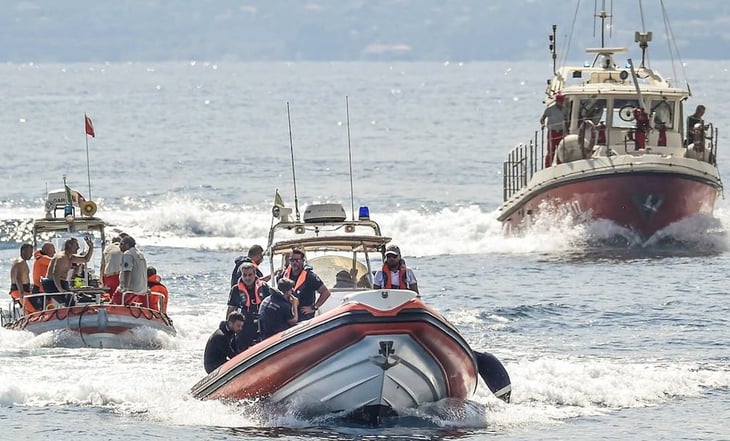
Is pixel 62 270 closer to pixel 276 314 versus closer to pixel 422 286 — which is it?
pixel 276 314

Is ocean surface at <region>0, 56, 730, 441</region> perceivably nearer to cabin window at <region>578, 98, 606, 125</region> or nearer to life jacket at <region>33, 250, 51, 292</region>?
life jacket at <region>33, 250, 51, 292</region>

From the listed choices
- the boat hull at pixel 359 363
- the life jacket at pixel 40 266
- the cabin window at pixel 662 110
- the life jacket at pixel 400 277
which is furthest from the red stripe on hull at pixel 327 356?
the cabin window at pixel 662 110

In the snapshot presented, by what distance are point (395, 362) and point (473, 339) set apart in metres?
7.48

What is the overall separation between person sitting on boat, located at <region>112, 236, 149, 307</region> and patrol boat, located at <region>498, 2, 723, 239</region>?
12.3 meters

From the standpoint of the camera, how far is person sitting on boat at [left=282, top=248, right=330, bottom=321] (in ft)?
62.7

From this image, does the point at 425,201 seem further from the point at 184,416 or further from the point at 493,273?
the point at 184,416

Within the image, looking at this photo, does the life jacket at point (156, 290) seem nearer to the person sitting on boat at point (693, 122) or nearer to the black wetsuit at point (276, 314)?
the black wetsuit at point (276, 314)

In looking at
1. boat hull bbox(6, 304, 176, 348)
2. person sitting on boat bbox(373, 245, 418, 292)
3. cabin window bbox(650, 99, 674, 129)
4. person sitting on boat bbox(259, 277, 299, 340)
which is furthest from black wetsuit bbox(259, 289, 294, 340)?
cabin window bbox(650, 99, 674, 129)

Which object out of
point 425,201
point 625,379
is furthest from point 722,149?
point 625,379

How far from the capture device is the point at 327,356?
57.8 ft

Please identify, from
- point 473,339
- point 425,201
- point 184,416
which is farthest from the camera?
point 425,201

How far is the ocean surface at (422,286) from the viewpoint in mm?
19031

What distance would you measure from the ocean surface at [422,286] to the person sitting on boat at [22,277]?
2.30 ft

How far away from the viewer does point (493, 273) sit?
3266 cm
